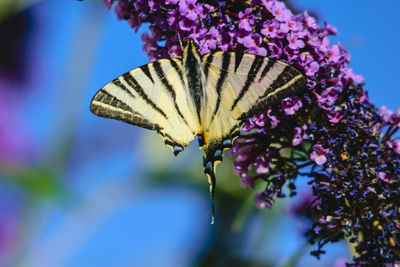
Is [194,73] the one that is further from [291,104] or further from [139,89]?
[291,104]

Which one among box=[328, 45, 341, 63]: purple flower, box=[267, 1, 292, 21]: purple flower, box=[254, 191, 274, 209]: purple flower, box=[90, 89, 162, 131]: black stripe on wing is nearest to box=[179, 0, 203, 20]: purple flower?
box=[267, 1, 292, 21]: purple flower

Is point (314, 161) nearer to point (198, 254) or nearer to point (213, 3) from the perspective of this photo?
point (213, 3)

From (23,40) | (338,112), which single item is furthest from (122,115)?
(23,40)

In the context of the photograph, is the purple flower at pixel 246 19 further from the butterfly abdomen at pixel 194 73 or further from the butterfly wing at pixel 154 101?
the butterfly wing at pixel 154 101

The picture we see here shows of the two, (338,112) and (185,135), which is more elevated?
(338,112)

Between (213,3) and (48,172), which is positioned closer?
(213,3)

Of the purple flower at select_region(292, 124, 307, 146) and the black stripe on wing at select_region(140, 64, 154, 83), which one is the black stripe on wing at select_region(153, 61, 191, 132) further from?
the purple flower at select_region(292, 124, 307, 146)

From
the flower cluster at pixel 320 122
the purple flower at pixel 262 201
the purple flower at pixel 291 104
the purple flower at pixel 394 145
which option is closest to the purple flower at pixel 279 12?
the flower cluster at pixel 320 122
